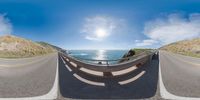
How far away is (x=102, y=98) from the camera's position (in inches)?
289

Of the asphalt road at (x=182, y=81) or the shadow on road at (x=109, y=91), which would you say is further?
the asphalt road at (x=182, y=81)

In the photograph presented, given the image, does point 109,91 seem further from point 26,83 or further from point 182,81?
point 182,81

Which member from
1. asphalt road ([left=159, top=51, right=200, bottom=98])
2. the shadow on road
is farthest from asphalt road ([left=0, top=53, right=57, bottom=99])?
asphalt road ([left=159, top=51, right=200, bottom=98])

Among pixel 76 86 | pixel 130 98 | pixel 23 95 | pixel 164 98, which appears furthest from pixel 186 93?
pixel 23 95

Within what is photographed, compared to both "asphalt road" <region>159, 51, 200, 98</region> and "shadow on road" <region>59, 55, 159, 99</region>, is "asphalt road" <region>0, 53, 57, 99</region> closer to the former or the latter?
"shadow on road" <region>59, 55, 159, 99</region>

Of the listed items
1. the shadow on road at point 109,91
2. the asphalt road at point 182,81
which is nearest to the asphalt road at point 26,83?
the shadow on road at point 109,91

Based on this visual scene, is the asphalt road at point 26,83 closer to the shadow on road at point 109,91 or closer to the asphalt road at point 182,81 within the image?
the shadow on road at point 109,91

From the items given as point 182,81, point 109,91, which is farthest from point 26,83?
point 182,81

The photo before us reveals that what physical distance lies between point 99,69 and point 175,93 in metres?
4.28

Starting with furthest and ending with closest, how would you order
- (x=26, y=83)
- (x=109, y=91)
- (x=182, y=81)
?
(x=182, y=81), (x=26, y=83), (x=109, y=91)

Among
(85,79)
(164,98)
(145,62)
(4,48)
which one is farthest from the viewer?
(4,48)

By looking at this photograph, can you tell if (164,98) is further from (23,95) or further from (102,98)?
(23,95)

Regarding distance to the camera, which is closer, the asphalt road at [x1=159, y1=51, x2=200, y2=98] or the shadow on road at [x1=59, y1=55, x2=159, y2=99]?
the shadow on road at [x1=59, y1=55, x2=159, y2=99]

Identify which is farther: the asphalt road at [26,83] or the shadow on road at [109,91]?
the asphalt road at [26,83]
